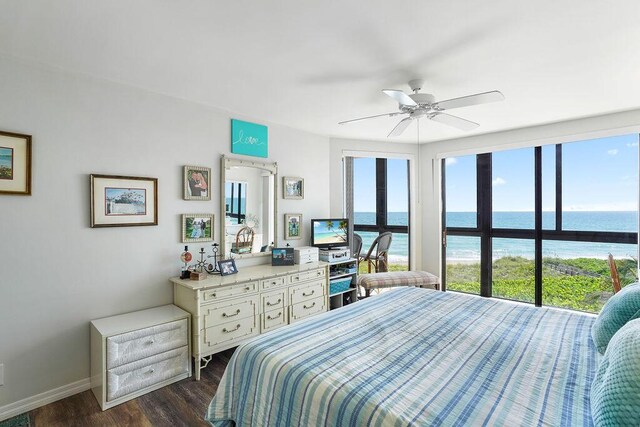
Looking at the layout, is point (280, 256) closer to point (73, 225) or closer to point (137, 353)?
point (137, 353)

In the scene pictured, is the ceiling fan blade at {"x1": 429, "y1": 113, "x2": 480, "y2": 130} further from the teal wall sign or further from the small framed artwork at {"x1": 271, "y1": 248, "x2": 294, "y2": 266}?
the small framed artwork at {"x1": 271, "y1": 248, "x2": 294, "y2": 266}

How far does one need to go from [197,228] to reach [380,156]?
2957 mm

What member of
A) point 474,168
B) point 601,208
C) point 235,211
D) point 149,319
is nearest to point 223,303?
point 149,319

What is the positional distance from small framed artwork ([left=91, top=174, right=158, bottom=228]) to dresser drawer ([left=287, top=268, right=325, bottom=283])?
4.72 feet

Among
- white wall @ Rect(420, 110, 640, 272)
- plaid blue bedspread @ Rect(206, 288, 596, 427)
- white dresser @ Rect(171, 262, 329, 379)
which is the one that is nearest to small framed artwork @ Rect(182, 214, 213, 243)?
white dresser @ Rect(171, 262, 329, 379)

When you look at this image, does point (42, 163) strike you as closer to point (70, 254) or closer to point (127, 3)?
point (70, 254)

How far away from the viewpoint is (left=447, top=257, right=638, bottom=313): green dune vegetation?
3778 mm

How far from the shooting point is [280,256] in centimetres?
354

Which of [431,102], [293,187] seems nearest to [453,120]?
[431,102]

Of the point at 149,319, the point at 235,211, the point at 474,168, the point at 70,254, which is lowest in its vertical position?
the point at 149,319

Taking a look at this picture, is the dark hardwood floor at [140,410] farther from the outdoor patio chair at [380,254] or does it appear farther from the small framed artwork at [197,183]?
the outdoor patio chair at [380,254]

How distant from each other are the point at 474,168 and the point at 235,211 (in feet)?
11.6

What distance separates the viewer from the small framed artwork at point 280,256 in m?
3.52

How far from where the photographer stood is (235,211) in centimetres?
339
